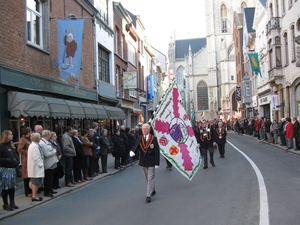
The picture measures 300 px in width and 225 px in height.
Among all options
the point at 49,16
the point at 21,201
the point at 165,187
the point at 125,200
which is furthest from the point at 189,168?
the point at 49,16

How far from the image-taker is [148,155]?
7.40 meters

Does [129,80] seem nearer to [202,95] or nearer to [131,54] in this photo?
[131,54]

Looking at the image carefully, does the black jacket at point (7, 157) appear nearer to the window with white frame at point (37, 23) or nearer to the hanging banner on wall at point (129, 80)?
the window with white frame at point (37, 23)

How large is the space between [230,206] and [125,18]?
22.0 m

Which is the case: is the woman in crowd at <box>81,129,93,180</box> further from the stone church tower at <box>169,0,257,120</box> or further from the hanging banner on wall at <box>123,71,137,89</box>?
the stone church tower at <box>169,0,257,120</box>

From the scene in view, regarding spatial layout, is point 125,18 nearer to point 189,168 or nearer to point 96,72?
point 96,72

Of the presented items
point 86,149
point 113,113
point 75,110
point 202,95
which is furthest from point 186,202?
point 202,95

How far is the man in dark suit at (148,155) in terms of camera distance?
7.30 metres

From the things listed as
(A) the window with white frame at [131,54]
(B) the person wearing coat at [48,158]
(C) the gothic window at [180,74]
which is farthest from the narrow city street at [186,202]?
(C) the gothic window at [180,74]

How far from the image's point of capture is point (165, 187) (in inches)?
343

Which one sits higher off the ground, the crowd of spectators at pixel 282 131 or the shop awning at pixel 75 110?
the shop awning at pixel 75 110

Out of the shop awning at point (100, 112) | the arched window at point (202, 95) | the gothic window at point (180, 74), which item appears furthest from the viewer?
the gothic window at point (180, 74)

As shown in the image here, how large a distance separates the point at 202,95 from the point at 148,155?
7366cm

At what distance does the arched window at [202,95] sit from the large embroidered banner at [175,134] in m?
71.3
